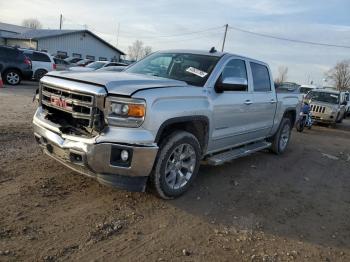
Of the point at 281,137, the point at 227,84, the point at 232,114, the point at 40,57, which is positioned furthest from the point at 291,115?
the point at 40,57

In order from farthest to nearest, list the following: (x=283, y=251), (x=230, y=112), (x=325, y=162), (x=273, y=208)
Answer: (x=325, y=162) < (x=230, y=112) < (x=273, y=208) < (x=283, y=251)

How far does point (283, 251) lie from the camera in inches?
154

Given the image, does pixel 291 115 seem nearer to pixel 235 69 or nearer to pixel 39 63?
pixel 235 69

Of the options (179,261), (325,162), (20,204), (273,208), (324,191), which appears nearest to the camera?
(179,261)

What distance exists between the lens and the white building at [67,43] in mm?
44469

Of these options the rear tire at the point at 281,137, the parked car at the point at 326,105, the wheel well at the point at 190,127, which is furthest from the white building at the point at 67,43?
the wheel well at the point at 190,127

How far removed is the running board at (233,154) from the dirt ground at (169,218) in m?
0.39

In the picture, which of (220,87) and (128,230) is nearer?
(128,230)

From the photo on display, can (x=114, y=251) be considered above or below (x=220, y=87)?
below

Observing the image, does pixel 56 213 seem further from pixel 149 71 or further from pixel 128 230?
pixel 149 71

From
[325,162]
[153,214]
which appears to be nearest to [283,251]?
[153,214]

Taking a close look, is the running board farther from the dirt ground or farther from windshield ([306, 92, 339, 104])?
windshield ([306, 92, 339, 104])

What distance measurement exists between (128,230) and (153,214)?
1.65 ft

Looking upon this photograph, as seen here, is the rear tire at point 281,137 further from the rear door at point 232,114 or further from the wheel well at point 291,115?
the rear door at point 232,114
